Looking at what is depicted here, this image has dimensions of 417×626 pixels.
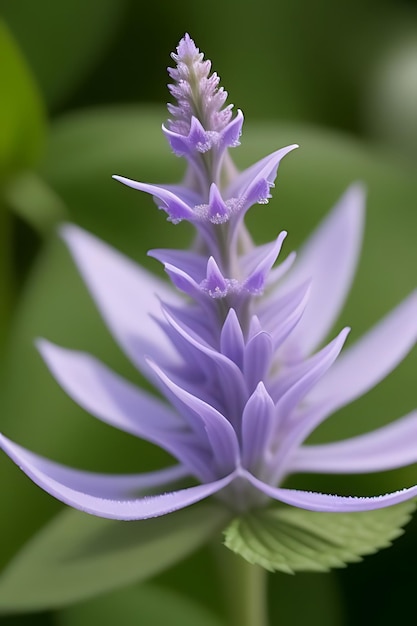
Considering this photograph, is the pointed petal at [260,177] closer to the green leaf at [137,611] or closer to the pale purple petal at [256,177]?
the pale purple petal at [256,177]

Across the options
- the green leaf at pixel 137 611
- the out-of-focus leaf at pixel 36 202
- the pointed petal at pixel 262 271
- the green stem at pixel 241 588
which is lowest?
the green leaf at pixel 137 611

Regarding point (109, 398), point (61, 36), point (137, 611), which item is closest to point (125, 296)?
point (109, 398)

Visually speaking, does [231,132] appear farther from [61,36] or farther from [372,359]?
[61,36]

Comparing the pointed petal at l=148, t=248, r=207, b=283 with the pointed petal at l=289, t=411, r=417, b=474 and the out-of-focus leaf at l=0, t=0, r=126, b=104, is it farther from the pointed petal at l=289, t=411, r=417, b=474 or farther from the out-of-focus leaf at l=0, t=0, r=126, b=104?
the out-of-focus leaf at l=0, t=0, r=126, b=104

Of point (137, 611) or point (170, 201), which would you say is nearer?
point (170, 201)

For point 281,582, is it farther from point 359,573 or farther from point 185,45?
point 185,45

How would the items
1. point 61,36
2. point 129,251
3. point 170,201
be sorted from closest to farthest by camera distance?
point 170,201 → point 129,251 → point 61,36


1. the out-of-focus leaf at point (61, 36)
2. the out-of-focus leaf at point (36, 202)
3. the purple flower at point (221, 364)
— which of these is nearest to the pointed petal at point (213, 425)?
the purple flower at point (221, 364)
